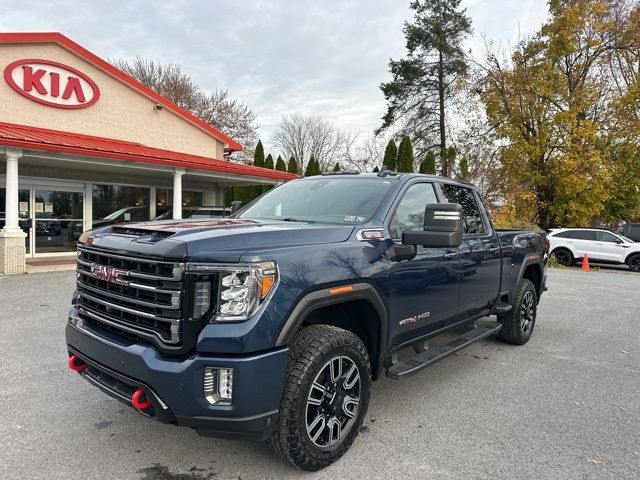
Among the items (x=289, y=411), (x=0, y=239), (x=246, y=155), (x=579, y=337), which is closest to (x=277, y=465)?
(x=289, y=411)

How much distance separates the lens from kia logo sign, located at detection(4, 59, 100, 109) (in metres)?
14.1

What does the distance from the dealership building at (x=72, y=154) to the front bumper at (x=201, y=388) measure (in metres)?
10.1

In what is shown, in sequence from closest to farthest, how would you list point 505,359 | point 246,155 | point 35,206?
point 505,359 → point 35,206 → point 246,155

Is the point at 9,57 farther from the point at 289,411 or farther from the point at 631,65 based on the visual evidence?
the point at 631,65

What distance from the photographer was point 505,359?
5.03 m

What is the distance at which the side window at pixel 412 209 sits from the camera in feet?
11.4

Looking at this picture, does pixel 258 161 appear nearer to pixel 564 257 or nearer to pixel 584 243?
pixel 564 257

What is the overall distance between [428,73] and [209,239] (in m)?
30.6

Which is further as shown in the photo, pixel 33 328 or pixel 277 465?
pixel 33 328

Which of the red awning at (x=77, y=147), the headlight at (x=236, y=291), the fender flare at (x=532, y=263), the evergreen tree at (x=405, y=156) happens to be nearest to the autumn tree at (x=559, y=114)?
the evergreen tree at (x=405, y=156)

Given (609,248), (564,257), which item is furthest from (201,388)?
(609,248)

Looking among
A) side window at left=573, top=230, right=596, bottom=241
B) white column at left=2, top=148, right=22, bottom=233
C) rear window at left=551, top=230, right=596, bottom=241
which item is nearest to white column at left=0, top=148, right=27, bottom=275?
white column at left=2, top=148, right=22, bottom=233

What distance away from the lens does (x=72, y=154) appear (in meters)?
11.5

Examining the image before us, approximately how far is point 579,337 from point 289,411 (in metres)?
5.18
